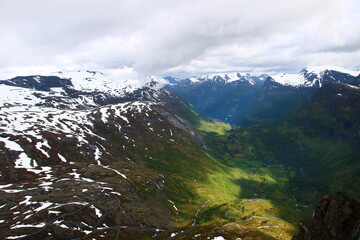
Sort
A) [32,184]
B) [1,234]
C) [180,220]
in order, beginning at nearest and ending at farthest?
1. [1,234]
2. [32,184]
3. [180,220]

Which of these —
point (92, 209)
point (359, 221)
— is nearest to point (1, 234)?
point (92, 209)

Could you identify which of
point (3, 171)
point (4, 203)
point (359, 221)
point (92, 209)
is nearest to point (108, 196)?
point (92, 209)

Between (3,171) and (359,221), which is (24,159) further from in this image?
(359,221)

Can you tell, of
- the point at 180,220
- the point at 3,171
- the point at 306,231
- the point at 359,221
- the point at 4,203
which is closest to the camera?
the point at 359,221

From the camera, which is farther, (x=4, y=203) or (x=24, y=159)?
(x=24, y=159)

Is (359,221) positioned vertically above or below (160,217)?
above

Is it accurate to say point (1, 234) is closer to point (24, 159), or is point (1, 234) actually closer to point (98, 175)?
point (98, 175)

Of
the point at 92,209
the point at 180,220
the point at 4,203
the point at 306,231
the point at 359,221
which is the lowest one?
the point at 180,220
